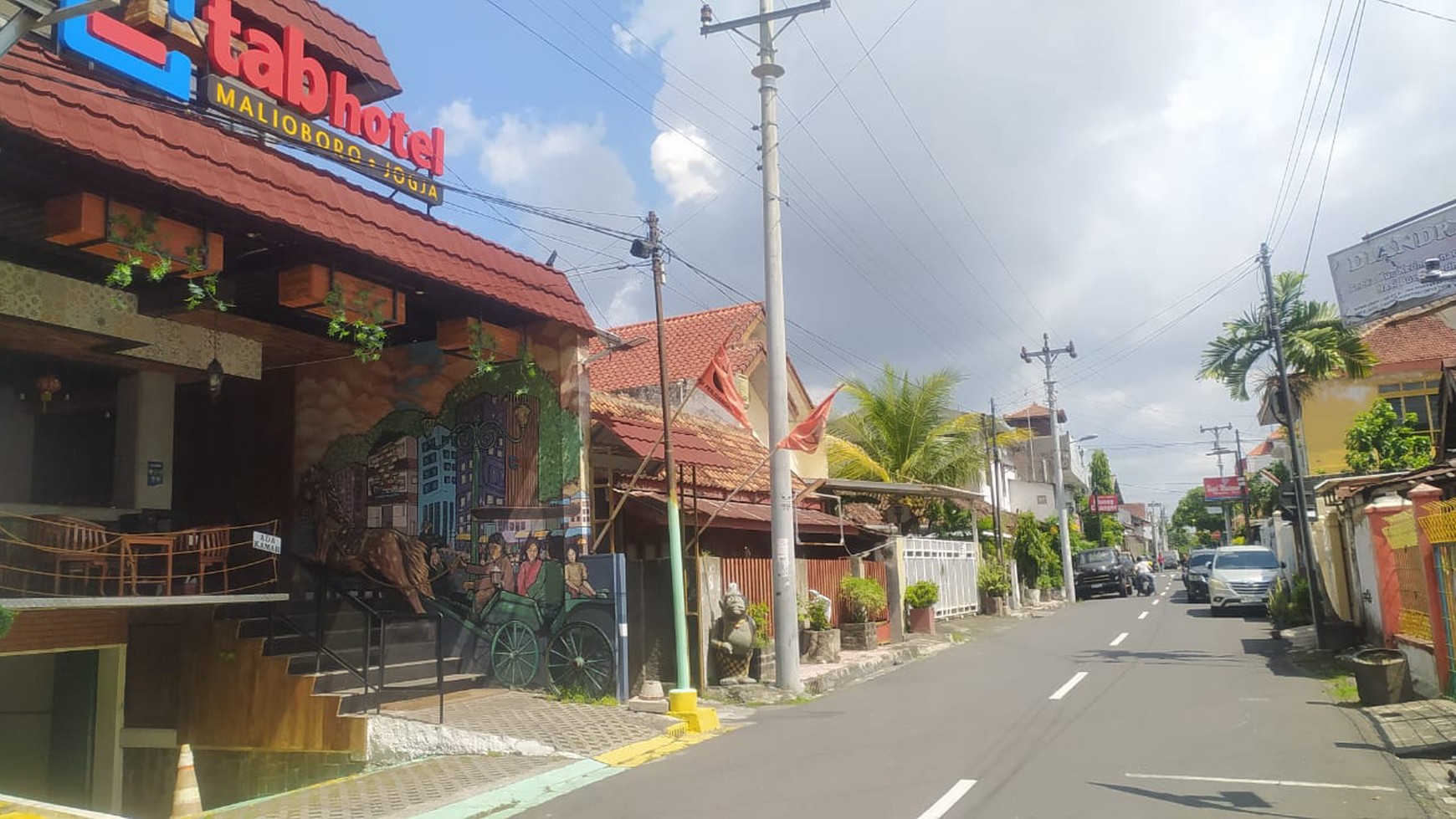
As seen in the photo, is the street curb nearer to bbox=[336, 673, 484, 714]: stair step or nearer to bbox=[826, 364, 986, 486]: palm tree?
bbox=[336, 673, 484, 714]: stair step

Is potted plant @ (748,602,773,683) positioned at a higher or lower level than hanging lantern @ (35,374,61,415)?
lower

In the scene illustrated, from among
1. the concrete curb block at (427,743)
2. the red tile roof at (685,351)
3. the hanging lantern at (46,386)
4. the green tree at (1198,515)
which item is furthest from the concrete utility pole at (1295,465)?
the green tree at (1198,515)

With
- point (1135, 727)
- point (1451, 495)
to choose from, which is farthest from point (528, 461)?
point (1451, 495)

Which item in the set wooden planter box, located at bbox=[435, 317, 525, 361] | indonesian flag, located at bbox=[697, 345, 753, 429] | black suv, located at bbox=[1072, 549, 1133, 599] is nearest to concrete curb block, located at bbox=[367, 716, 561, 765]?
wooden planter box, located at bbox=[435, 317, 525, 361]

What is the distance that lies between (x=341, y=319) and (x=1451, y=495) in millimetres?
12486

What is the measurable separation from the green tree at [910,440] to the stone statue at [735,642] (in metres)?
14.3

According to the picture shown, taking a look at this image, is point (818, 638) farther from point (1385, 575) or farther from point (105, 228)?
point (105, 228)

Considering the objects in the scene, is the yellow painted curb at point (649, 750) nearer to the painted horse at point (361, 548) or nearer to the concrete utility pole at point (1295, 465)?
the painted horse at point (361, 548)

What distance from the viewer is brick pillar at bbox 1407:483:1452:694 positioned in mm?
10406

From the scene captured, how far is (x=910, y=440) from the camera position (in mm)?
28734

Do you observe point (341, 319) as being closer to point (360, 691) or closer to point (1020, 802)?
point (360, 691)

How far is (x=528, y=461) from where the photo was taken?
43.6ft

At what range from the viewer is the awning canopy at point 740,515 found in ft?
49.2

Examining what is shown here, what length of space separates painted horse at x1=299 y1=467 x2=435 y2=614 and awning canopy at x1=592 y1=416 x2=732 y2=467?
10.0 ft
